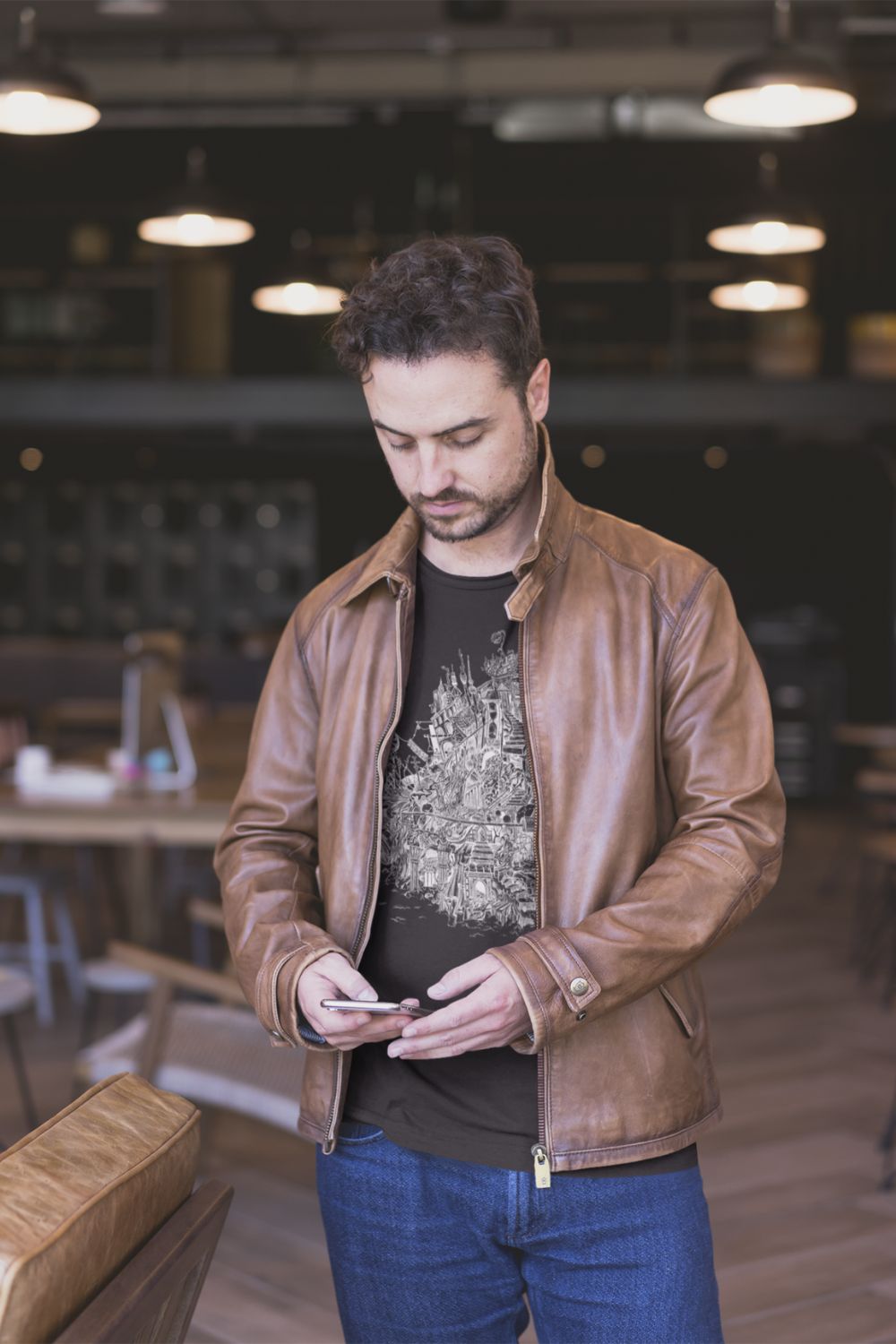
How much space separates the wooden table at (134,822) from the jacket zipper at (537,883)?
9.16ft

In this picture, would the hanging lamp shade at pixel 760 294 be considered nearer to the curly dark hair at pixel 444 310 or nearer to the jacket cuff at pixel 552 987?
the curly dark hair at pixel 444 310

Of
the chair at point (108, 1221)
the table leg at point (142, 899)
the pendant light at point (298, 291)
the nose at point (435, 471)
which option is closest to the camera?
the chair at point (108, 1221)

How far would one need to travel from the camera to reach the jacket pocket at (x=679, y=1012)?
1651mm

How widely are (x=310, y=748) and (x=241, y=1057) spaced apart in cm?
180

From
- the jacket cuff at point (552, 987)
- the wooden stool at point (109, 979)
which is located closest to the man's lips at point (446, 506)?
the jacket cuff at point (552, 987)

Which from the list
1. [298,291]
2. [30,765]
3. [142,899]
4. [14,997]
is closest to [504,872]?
[14,997]

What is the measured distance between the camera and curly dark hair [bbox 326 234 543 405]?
61.9 inches

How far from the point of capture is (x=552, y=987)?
1.53 meters

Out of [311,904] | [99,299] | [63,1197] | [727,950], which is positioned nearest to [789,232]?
[727,950]

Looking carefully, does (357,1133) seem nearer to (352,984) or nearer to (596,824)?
(352,984)

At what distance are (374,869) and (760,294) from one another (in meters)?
6.95

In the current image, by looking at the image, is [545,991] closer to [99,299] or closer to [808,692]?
[808,692]

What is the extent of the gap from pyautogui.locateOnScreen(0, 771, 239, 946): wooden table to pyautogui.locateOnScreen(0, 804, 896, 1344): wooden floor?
712 millimetres

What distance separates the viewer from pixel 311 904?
1.79 meters
